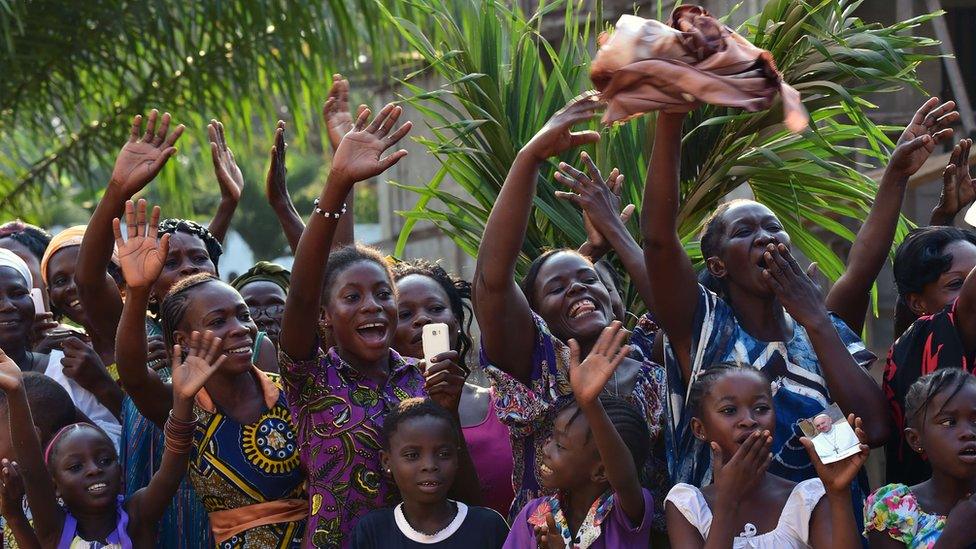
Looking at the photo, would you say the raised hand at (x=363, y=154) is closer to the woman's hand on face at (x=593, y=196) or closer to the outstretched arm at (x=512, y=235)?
the outstretched arm at (x=512, y=235)

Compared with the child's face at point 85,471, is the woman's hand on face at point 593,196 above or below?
above

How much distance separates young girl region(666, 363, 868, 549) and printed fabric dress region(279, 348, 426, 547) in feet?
3.13

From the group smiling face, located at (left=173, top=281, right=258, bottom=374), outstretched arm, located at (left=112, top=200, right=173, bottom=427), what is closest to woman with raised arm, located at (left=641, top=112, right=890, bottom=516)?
smiling face, located at (left=173, top=281, right=258, bottom=374)

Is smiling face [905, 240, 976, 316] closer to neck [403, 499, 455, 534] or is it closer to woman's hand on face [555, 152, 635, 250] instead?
woman's hand on face [555, 152, 635, 250]

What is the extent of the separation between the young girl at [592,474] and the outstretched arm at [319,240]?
78 cm

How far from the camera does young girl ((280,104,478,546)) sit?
14.3ft

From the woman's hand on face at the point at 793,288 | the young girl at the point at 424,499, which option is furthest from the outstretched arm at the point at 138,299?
the woman's hand on face at the point at 793,288

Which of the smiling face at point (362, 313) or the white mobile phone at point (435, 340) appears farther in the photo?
the smiling face at point (362, 313)

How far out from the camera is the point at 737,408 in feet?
13.6

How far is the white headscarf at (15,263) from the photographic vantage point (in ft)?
18.3

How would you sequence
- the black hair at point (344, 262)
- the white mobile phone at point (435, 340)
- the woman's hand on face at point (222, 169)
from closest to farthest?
the white mobile phone at point (435, 340), the black hair at point (344, 262), the woman's hand on face at point (222, 169)

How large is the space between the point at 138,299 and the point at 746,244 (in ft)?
6.15

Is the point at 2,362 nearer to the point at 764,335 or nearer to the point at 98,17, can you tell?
the point at 764,335

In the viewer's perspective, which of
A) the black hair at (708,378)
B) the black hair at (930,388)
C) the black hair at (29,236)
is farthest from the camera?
the black hair at (29,236)
